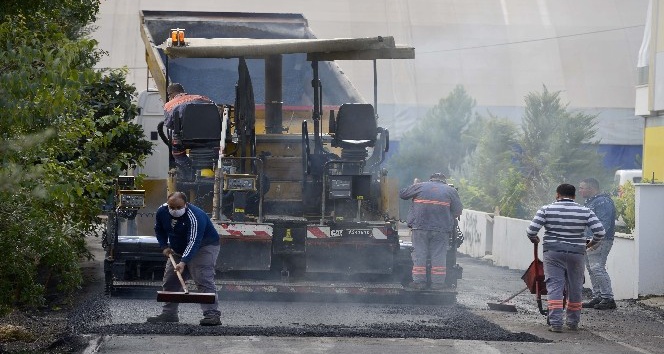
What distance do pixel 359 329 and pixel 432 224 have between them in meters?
3.34

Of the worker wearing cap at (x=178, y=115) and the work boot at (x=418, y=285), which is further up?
the worker wearing cap at (x=178, y=115)

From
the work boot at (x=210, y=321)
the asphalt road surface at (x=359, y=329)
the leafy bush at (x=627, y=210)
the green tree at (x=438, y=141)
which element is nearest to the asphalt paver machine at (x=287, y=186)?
the asphalt road surface at (x=359, y=329)

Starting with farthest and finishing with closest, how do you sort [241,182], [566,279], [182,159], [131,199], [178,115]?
[182,159] < [178,115] < [131,199] < [241,182] < [566,279]

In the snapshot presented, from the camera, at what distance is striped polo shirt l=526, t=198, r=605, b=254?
1258 cm

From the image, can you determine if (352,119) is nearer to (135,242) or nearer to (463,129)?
(135,242)

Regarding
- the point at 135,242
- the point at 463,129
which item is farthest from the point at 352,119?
the point at 463,129

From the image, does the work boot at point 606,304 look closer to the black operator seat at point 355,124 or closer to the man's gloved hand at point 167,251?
the black operator seat at point 355,124

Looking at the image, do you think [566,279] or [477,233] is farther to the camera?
[477,233]

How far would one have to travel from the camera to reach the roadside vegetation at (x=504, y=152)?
97.8ft

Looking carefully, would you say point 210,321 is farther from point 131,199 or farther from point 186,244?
point 131,199

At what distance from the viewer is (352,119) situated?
14492 mm

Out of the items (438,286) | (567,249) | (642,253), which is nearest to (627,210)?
(642,253)

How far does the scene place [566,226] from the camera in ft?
41.3

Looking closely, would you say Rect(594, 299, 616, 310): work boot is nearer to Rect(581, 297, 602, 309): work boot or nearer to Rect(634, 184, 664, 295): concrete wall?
Rect(581, 297, 602, 309): work boot
